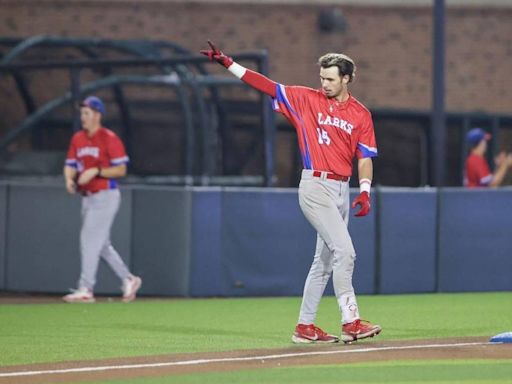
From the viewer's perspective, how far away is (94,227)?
14.5 metres

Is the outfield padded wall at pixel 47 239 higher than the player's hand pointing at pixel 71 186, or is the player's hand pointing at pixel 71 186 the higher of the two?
the player's hand pointing at pixel 71 186

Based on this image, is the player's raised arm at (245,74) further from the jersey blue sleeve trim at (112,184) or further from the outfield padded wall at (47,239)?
the outfield padded wall at (47,239)

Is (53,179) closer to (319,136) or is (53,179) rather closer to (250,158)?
(250,158)

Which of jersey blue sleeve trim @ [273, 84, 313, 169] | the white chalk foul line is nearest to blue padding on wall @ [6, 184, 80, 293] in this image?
jersey blue sleeve trim @ [273, 84, 313, 169]

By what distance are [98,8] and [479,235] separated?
10742mm

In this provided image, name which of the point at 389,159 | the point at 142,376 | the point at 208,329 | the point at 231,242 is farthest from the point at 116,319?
the point at 389,159

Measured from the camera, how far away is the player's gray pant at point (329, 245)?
10.4 meters

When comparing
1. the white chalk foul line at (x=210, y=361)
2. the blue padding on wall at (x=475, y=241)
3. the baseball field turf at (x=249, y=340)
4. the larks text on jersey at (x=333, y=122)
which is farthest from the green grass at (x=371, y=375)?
the blue padding on wall at (x=475, y=241)

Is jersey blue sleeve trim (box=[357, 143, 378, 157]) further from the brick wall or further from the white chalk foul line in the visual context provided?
the brick wall

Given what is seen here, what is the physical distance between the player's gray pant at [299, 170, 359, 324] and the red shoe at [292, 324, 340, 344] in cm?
4

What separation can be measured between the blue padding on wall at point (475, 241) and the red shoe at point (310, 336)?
18.5ft

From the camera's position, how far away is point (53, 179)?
1789cm

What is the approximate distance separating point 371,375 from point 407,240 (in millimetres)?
7166

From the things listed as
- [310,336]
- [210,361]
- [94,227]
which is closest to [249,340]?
[310,336]
